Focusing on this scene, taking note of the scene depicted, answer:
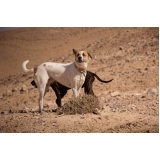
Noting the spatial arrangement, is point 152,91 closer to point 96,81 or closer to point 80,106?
point 96,81

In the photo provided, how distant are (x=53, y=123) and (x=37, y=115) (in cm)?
82

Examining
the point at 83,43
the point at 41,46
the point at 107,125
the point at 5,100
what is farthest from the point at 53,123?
the point at 83,43

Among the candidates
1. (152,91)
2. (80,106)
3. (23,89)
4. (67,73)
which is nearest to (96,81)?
(23,89)

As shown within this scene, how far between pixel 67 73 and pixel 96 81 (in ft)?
21.3

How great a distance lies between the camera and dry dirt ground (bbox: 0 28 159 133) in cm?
807

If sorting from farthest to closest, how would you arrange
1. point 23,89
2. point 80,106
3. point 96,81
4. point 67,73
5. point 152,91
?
point 96,81 → point 23,89 → point 152,91 → point 67,73 → point 80,106

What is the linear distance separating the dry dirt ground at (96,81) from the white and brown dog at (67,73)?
70 cm

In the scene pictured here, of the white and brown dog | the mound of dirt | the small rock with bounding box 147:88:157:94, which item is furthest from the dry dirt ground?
the white and brown dog

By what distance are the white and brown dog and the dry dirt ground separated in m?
0.70

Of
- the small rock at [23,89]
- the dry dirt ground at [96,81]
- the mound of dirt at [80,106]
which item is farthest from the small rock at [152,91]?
the small rock at [23,89]

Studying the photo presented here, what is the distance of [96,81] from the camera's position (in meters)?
15.1

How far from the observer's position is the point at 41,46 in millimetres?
12727

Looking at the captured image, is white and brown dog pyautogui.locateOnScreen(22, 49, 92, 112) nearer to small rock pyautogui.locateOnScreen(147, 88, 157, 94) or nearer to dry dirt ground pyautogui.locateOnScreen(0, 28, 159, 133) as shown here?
dry dirt ground pyautogui.locateOnScreen(0, 28, 159, 133)

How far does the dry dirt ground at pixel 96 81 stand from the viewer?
807 centimetres
